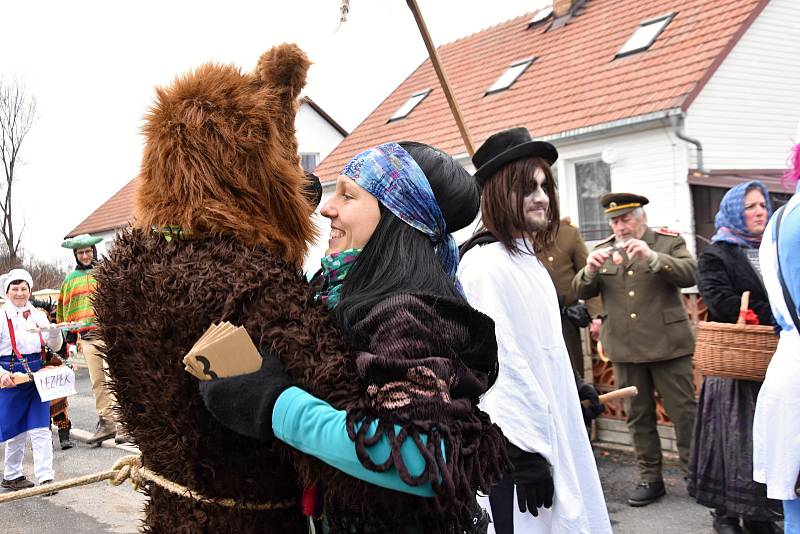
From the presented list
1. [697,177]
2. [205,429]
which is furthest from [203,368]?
[697,177]

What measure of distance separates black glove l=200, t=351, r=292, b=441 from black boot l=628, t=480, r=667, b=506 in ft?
14.2

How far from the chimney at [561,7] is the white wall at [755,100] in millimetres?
4470

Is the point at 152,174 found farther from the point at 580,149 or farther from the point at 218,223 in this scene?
the point at 580,149

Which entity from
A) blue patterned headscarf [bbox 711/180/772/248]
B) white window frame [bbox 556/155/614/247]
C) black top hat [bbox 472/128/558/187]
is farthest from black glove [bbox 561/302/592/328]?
white window frame [bbox 556/155/614/247]

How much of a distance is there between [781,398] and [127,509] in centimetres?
473

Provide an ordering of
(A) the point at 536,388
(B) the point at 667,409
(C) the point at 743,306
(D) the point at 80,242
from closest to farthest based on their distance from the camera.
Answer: (A) the point at 536,388 → (C) the point at 743,306 → (B) the point at 667,409 → (D) the point at 80,242

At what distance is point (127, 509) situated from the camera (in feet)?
19.4

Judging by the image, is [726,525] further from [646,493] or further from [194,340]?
[194,340]

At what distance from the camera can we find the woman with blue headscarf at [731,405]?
13.9ft

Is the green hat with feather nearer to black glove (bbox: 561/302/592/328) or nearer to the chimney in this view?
black glove (bbox: 561/302/592/328)

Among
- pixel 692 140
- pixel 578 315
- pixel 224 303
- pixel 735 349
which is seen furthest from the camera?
pixel 692 140

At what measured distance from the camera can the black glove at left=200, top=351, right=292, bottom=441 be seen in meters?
1.46

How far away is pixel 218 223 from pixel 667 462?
539cm

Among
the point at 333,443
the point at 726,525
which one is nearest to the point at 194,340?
the point at 333,443
